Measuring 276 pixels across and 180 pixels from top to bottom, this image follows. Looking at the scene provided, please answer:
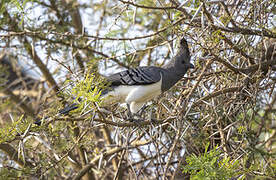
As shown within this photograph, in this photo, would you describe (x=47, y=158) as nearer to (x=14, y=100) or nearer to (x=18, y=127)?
(x=18, y=127)

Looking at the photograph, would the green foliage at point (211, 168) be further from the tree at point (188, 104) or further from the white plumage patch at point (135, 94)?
the white plumage patch at point (135, 94)

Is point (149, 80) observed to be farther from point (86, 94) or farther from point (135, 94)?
point (86, 94)

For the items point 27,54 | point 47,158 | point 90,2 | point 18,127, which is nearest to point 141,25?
point 90,2

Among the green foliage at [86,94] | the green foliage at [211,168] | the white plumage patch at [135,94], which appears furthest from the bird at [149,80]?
the green foliage at [211,168]

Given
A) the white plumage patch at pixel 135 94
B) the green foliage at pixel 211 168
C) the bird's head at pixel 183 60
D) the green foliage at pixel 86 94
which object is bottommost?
the green foliage at pixel 211 168

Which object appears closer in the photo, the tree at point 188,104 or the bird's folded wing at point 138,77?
the tree at point 188,104

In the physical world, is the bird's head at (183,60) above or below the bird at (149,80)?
above

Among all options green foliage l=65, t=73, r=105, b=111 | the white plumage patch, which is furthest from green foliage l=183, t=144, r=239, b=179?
the white plumage patch

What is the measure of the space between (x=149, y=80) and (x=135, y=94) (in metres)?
0.13

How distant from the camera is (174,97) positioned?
253 centimetres

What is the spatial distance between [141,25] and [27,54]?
116 cm

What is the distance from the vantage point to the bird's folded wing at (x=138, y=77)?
7.93ft

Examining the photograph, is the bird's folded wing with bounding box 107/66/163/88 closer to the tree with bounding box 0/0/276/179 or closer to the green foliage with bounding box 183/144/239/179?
the tree with bounding box 0/0/276/179

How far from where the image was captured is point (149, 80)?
2410 mm
